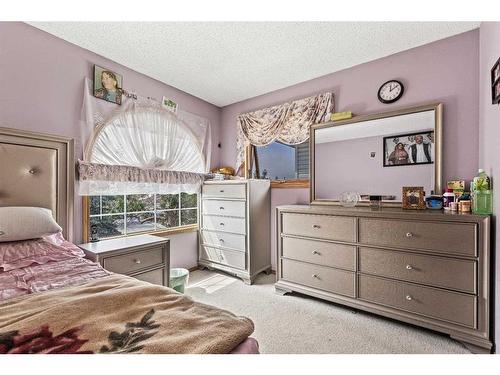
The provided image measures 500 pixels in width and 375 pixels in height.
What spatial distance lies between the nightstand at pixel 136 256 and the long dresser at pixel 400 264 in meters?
1.21

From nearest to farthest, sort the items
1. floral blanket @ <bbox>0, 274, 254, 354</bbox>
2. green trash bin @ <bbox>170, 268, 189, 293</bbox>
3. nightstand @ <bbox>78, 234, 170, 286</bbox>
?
floral blanket @ <bbox>0, 274, 254, 354</bbox>, nightstand @ <bbox>78, 234, 170, 286</bbox>, green trash bin @ <bbox>170, 268, 189, 293</bbox>

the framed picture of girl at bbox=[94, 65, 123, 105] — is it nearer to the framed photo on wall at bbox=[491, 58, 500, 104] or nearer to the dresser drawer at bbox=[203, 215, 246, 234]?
the dresser drawer at bbox=[203, 215, 246, 234]

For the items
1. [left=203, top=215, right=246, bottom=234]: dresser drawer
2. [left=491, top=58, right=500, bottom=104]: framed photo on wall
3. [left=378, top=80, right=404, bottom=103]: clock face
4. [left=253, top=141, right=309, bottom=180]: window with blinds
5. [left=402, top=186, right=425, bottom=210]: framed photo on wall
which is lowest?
[left=203, top=215, right=246, bottom=234]: dresser drawer

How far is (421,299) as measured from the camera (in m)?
1.75

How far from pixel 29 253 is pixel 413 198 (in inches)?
110

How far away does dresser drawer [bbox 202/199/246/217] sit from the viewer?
2775 mm

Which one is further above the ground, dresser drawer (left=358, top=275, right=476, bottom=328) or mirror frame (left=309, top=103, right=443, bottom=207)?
mirror frame (left=309, top=103, right=443, bottom=207)

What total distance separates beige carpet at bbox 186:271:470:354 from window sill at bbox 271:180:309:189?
120cm

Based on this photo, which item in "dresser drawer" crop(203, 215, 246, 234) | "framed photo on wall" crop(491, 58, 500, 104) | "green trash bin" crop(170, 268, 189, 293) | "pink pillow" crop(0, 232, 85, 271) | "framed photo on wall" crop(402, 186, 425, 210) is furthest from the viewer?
"dresser drawer" crop(203, 215, 246, 234)

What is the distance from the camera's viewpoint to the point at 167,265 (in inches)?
87.7

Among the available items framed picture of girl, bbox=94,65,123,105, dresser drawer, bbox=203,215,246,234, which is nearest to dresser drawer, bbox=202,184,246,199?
dresser drawer, bbox=203,215,246,234

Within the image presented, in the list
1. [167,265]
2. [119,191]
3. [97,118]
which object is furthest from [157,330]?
[97,118]

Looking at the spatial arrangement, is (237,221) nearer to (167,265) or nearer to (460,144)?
(167,265)

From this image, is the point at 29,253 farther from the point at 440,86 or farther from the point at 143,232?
the point at 440,86
